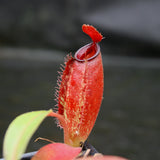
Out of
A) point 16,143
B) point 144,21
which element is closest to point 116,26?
point 144,21

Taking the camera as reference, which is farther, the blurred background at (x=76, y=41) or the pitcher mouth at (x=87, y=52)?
the blurred background at (x=76, y=41)

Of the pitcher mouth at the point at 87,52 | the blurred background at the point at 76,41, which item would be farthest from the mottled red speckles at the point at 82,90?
the blurred background at the point at 76,41

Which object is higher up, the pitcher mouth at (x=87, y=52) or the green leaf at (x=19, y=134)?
the pitcher mouth at (x=87, y=52)

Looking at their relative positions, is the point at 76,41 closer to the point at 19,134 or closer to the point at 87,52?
the point at 87,52

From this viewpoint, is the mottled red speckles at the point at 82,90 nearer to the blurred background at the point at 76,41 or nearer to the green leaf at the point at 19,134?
the green leaf at the point at 19,134

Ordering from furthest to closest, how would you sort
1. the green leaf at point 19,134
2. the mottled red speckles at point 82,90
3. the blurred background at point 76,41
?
the blurred background at point 76,41 < the mottled red speckles at point 82,90 < the green leaf at point 19,134

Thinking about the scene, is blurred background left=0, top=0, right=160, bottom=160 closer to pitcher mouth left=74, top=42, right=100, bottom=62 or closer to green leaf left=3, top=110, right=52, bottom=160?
pitcher mouth left=74, top=42, right=100, bottom=62

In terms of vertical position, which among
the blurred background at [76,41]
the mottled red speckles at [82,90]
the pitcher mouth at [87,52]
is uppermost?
the blurred background at [76,41]

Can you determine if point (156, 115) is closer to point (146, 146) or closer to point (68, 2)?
point (146, 146)
